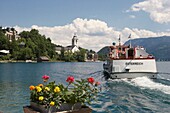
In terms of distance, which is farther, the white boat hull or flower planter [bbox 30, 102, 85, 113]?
the white boat hull

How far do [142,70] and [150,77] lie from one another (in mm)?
1399

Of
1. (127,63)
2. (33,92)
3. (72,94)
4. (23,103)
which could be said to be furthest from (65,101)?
(127,63)

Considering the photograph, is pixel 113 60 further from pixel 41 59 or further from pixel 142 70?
pixel 41 59

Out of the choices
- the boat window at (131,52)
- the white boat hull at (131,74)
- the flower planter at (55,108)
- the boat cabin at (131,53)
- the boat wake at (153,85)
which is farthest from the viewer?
the boat window at (131,52)

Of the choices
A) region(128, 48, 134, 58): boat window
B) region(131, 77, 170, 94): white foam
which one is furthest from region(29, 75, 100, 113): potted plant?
region(128, 48, 134, 58): boat window

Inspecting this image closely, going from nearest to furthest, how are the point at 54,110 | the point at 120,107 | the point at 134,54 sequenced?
the point at 54,110, the point at 120,107, the point at 134,54

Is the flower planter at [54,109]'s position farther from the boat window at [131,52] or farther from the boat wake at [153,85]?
the boat window at [131,52]

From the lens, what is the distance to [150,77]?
33.8 m

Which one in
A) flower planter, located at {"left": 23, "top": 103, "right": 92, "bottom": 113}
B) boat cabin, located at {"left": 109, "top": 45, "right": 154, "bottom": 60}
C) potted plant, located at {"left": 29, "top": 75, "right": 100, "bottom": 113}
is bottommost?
flower planter, located at {"left": 23, "top": 103, "right": 92, "bottom": 113}

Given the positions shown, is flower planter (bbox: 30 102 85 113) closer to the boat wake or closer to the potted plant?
the potted plant

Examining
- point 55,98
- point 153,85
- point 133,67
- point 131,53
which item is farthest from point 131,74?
point 55,98

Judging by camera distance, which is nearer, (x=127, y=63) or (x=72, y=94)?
(x=72, y=94)

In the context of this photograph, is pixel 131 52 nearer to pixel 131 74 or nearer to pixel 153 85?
pixel 131 74

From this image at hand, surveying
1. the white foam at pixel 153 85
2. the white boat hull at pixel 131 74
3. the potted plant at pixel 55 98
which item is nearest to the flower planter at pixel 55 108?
the potted plant at pixel 55 98
